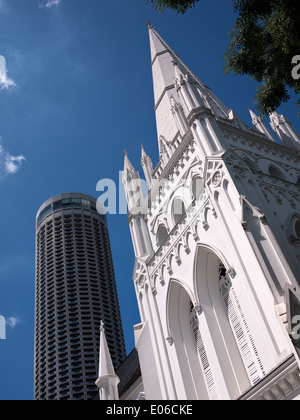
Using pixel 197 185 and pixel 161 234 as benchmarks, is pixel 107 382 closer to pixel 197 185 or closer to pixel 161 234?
pixel 161 234

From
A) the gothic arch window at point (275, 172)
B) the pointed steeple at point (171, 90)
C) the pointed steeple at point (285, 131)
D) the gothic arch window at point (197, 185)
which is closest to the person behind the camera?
the gothic arch window at point (197, 185)

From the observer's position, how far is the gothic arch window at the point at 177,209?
21489mm

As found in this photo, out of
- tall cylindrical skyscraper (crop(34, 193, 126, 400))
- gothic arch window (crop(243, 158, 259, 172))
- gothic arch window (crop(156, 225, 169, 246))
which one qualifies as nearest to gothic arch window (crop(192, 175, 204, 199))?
gothic arch window (crop(243, 158, 259, 172))

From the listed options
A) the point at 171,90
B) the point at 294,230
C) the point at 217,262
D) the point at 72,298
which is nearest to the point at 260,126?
the point at 171,90

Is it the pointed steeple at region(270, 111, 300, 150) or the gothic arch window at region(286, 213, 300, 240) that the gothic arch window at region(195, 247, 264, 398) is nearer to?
the gothic arch window at region(286, 213, 300, 240)

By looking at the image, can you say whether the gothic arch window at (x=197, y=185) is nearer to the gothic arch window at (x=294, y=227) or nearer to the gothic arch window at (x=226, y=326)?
the gothic arch window at (x=226, y=326)

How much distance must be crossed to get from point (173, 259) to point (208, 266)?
215cm

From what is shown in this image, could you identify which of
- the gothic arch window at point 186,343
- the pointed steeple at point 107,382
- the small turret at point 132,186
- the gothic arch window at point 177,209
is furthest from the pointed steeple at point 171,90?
the pointed steeple at point 107,382

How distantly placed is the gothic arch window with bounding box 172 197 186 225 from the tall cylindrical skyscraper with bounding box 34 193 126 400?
139ft

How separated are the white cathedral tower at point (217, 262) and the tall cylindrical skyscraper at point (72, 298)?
1646 inches

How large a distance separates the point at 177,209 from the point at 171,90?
34.0 feet
